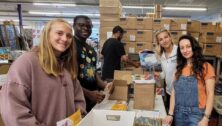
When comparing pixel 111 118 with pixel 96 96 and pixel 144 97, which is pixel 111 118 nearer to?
pixel 96 96

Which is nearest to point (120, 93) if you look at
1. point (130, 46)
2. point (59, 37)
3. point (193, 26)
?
point (59, 37)

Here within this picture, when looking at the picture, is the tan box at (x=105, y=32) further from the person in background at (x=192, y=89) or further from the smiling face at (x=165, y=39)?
the person in background at (x=192, y=89)

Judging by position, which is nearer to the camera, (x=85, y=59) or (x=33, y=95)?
(x=33, y=95)

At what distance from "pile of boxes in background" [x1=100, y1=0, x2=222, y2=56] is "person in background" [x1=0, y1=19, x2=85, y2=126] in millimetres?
3134

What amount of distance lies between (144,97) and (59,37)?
43.5 inches

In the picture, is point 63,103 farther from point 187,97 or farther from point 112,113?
point 187,97

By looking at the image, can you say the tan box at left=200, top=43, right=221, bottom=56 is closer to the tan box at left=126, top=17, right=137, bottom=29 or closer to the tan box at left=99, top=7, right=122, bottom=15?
the tan box at left=126, top=17, right=137, bottom=29

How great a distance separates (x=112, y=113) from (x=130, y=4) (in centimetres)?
763

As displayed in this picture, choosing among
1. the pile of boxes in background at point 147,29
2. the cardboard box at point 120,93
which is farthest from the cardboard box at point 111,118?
the pile of boxes in background at point 147,29

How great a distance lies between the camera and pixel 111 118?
1529 millimetres

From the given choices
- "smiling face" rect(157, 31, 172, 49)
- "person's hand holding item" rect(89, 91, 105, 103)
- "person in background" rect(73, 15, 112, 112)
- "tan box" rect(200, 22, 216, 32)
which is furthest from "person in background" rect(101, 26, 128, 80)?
"person in background" rect(73, 15, 112, 112)

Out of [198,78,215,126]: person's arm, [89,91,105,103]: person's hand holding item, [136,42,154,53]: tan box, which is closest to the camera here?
[198,78,215,126]: person's arm

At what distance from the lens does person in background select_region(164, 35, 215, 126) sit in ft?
6.07

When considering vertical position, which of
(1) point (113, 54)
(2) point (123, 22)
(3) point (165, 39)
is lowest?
(1) point (113, 54)
